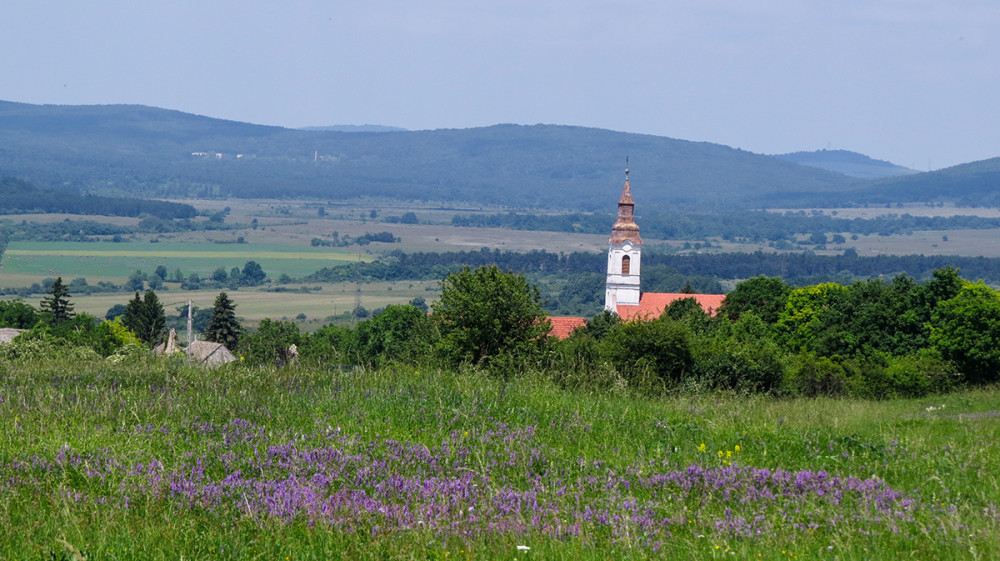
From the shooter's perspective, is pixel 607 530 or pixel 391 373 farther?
pixel 391 373

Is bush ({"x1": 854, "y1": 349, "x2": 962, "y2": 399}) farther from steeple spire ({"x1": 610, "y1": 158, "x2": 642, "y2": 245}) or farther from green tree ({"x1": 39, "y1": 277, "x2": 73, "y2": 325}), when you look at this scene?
green tree ({"x1": 39, "y1": 277, "x2": 73, "y2": 325})

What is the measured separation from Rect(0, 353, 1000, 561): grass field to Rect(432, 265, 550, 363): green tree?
14660 mm

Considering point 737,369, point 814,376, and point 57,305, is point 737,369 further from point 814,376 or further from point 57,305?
point 57,305

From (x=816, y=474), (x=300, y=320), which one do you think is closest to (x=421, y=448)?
(x=816, y=474)

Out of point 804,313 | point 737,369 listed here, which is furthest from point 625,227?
point 737,369

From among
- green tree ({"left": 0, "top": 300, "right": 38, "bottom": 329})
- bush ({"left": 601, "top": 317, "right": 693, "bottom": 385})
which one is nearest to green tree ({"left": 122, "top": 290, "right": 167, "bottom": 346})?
green tree ({"left": 0, "top": 300, "right": 38, "bottom": 329})

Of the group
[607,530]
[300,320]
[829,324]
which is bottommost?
[300,320]

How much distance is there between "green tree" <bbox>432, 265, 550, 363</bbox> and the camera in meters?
27.0

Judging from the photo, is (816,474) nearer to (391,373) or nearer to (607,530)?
(607,530)

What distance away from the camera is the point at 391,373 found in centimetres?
1318

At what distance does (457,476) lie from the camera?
8.69 m

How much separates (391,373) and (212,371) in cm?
223

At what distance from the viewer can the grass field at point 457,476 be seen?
23.3 ft

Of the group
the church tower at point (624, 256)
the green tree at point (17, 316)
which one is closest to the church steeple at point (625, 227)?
the church tower at point (624, 256)
